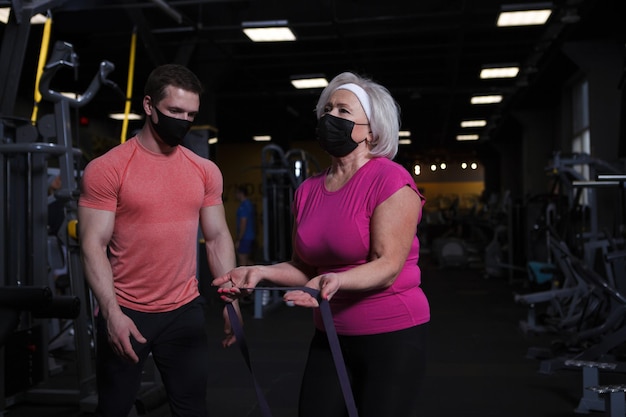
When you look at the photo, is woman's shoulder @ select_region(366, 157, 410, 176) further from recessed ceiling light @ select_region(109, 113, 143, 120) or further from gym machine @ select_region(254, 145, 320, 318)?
recessed ceiling light @ select_region(109, 113, 143, 120)

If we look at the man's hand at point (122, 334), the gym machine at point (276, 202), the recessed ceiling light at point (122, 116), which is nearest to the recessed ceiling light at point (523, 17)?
the gym machine at point (276, 202)

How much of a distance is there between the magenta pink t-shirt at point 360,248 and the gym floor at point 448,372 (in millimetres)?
2294

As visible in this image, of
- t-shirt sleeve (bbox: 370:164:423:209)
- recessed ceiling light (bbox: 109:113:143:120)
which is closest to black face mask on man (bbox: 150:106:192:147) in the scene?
t-shirt sleeve (bbox: 370:164:423:209)

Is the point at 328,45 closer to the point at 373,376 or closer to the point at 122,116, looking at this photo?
the point at 122,116

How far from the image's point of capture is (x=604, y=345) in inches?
174

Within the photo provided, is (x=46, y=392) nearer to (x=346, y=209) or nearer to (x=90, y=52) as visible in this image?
(x=346, y=209)

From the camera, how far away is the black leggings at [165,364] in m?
2.22

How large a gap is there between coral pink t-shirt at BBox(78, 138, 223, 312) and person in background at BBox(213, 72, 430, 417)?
21.3 inches

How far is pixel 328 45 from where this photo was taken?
35.1 feet

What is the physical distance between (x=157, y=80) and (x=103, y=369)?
923mm

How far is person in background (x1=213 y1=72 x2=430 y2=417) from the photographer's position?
67.0 inches

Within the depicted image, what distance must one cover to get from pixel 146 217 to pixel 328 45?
8.86 meters

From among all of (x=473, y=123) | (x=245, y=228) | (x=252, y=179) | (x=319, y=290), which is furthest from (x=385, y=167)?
(x=473, y=123)

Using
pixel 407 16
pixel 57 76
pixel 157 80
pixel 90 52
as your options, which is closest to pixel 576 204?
pixel 407 16
